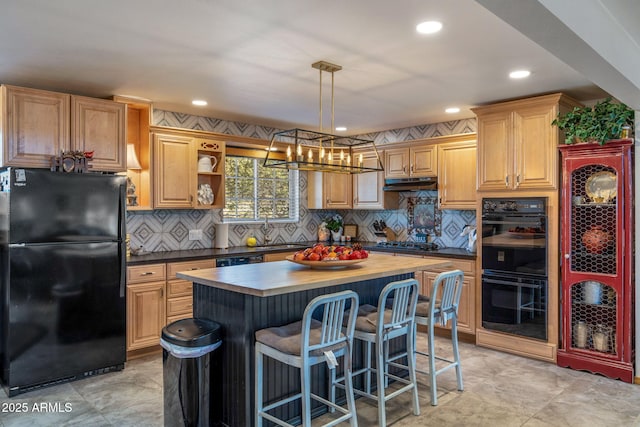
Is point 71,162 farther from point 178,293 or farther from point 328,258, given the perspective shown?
point 328,258

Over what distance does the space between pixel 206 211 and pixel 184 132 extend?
101 cm

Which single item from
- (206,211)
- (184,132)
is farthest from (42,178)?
(206,211)

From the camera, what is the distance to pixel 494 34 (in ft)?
8.99

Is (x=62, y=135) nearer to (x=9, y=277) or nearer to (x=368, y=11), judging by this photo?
(x=9, y=277)

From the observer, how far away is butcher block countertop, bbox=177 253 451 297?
8.46 ft

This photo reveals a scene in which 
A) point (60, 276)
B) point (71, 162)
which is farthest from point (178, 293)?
point (71, 162)

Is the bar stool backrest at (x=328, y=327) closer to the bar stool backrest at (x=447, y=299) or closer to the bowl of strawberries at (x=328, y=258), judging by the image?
the bowl of strawberries at (x=328, y=258)

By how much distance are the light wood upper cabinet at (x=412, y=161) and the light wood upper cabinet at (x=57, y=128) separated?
311 cm

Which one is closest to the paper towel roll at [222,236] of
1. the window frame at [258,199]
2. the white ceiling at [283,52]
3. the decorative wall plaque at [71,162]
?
the window frame at [258,199]

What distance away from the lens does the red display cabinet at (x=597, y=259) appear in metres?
3.65

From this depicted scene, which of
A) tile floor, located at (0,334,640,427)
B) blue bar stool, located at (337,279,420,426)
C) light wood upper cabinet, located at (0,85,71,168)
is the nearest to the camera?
blue bar stool, located at (337,279,420,426)

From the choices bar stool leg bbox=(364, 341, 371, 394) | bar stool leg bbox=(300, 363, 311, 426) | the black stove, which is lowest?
bar stool leg bbox=(364, 341, 371, 394)

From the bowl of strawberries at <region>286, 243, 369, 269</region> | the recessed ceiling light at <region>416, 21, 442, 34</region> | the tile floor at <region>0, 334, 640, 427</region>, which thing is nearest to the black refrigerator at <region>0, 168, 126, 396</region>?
Result: the tile floor at <region>0, 334, 640, 427</region>

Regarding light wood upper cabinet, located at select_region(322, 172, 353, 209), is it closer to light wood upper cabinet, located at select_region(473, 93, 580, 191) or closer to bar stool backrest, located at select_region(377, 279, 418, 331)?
light wood upper cabinet, located at select_region(473, 93, 580, 191)
